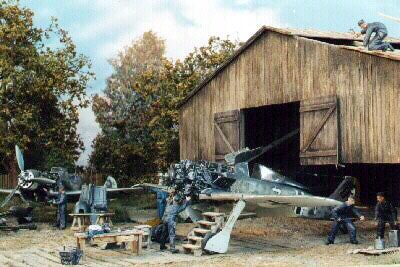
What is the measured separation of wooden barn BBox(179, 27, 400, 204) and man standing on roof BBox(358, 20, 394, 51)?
2.57ft

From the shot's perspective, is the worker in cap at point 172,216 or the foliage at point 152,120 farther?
the foliage at point 152,120

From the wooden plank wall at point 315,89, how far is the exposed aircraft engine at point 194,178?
435cm

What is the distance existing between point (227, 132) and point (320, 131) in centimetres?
539

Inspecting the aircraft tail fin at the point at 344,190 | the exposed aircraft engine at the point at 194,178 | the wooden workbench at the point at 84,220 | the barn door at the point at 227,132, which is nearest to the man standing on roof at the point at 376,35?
the aircraft tail fin at the point at 344,190

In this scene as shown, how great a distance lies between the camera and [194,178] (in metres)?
19.4

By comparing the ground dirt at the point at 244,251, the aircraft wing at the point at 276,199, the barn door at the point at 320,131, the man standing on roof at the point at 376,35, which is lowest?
the ground dirt at the point at 244,251

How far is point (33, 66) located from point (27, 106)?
2457 mm

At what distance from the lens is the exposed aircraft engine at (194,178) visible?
19.2m

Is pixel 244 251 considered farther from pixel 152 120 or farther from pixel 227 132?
pixel 152 120

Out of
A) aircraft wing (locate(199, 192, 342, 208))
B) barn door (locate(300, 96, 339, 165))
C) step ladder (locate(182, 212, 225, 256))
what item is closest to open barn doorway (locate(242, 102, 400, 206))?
barn door (locate(300, 96, 339, 165))

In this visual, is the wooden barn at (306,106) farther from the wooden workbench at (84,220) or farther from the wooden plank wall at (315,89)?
the wooden workbench at (84,220)

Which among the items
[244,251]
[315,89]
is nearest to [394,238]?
[244,251]

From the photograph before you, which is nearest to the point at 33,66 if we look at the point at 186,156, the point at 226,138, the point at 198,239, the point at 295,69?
the point at 186,156

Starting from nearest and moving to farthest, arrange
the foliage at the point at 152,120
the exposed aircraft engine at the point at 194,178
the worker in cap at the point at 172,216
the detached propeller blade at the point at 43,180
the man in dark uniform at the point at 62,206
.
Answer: the worker in cap at the point at 172,216 < the exposed aircraft engine at the point at 194,178 < the man in dark uniform at the point at 62,206 < the detached propeller blade at the point at 43,180 < the foliage at the point at 152,120
